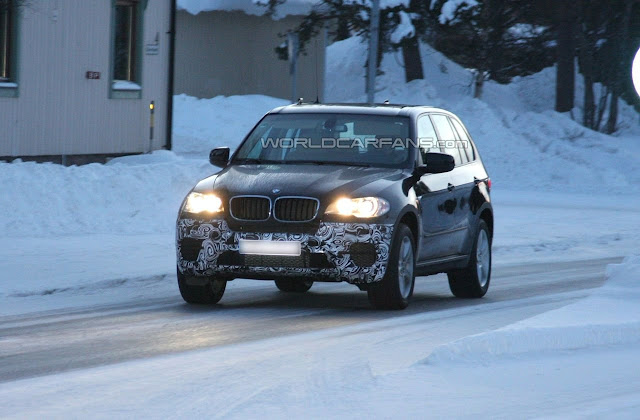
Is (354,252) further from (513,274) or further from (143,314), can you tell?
(513,274)

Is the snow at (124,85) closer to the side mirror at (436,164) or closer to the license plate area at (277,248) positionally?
the side mirror at (436,164)

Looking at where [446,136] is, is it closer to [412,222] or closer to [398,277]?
[412,222]

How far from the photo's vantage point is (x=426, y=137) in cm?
1225

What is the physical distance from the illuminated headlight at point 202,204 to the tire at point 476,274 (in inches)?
109

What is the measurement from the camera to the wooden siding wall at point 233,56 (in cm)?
4059

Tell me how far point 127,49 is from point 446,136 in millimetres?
13685

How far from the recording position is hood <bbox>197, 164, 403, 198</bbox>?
1075cm

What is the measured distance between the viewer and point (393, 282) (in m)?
10.9

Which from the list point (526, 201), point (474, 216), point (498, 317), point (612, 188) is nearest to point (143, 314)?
point (498, 317)

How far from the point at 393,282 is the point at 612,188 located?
69.2 feet

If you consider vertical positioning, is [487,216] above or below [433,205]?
below

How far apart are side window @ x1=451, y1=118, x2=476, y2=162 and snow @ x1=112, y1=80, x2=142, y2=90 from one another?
1255cm

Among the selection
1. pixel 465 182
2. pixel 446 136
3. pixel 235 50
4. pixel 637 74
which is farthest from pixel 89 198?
pixel 235 50

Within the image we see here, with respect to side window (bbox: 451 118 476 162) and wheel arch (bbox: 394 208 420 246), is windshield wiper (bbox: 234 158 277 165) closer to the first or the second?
wheel arch (bbox: 394 208 420 246)
